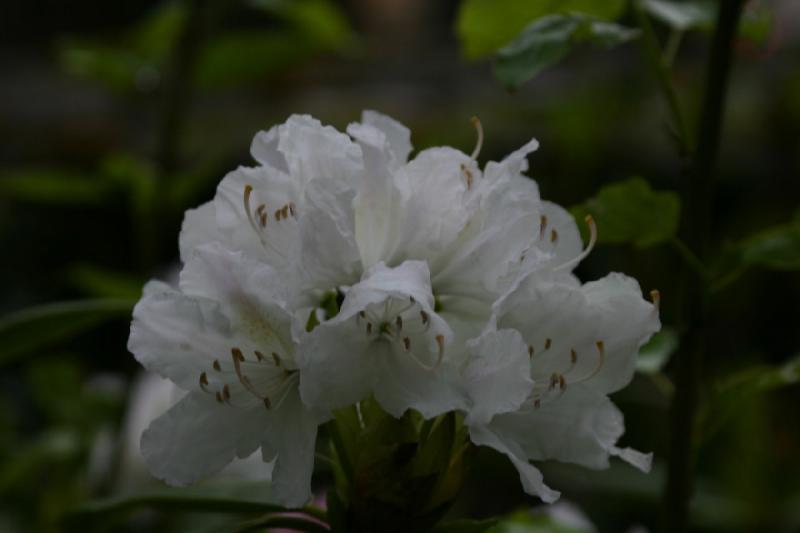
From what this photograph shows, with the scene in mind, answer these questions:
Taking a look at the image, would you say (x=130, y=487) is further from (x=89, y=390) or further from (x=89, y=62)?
(x=89, y=62)

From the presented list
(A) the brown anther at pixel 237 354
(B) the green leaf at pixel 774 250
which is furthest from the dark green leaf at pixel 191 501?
(B) the green leaf at pixel 774 250

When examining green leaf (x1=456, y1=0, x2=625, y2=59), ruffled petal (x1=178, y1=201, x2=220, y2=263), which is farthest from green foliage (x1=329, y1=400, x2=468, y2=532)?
green leaf (x1=456, y1=0, x2=625, y2=59)

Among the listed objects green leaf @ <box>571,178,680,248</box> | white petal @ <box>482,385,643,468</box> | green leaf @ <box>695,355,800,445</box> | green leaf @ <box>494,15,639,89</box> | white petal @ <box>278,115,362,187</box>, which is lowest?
green leaf @ <box>695,355,800,445</box>

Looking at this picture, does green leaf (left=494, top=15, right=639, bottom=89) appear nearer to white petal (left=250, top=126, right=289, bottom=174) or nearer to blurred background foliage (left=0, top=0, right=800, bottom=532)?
blurred background foliage (left=0, top=0, right=800, bottom=532)

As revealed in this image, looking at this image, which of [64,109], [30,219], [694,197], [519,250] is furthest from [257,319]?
[64,109]

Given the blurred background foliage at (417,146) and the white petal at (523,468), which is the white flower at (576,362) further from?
the blurred background foliage at (417,146)

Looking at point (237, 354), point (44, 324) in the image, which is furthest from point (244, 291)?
point (44, 324)

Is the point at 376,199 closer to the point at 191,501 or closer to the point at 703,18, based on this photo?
the point at 191,501
